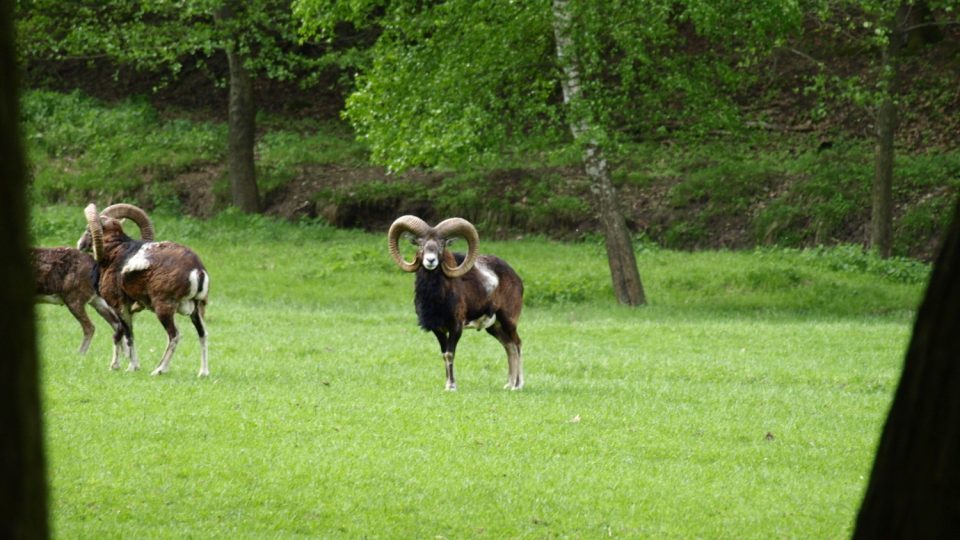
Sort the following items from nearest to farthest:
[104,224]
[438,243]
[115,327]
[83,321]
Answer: [438,243] → [104,224] → [115,327] → [83,321]

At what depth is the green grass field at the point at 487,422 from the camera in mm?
10430

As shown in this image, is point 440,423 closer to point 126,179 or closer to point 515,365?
point 515,365

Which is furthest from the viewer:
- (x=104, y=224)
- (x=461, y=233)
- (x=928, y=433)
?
(x=104, y=224)

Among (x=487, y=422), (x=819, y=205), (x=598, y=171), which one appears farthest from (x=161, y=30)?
(x=487, y=422)

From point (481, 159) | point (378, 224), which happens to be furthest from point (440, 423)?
point (378, 224)

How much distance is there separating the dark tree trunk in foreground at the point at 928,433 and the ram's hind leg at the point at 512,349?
469 inches

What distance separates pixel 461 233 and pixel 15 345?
41.3ft

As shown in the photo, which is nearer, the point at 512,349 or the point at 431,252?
the point at 431,252

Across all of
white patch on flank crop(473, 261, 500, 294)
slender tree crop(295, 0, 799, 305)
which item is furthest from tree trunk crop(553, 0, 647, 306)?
white patch on flank crop(473, 261, 500, 294)

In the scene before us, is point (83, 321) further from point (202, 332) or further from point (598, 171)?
point (598, 171)

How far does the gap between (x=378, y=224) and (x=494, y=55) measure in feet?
39.9

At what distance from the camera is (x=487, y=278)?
1666 centimetres

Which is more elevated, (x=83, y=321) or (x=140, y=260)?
(x=140, y=260)

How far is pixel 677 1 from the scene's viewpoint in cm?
2534
